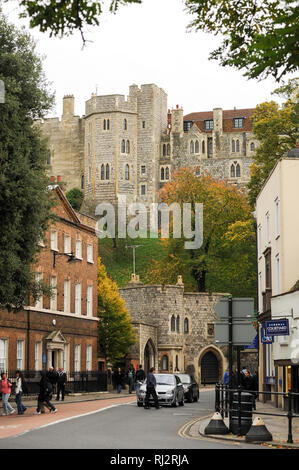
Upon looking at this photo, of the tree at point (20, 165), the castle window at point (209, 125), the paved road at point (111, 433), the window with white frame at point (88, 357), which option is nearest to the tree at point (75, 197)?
the castle window at point (209, 125)

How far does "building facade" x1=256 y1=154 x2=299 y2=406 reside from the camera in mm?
27047

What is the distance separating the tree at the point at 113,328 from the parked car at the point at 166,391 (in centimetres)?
2196

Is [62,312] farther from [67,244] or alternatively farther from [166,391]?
[166,391]

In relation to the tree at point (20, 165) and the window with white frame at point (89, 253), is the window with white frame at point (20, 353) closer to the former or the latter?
the tree at point (20, 165)

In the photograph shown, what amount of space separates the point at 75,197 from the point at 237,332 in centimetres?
10103

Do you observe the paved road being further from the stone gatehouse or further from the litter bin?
the stone gatehouse

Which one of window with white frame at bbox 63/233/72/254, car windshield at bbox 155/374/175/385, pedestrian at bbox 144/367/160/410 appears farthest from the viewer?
window with white frame at bbox 63/233/72/254

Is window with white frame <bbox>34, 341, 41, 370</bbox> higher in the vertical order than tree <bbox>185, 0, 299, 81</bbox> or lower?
lower

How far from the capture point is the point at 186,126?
422 feet

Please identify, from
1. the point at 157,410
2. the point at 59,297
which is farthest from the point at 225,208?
the point at 157,410

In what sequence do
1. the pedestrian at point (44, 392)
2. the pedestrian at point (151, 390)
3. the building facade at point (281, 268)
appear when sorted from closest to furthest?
→ the pedestrian at point (44, 392), the building facade at point (281, 268), the pedestrian at point (151, 390)

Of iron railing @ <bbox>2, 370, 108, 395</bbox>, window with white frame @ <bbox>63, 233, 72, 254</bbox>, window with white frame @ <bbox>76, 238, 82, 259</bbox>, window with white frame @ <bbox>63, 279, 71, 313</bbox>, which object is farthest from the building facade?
window with white frame @ <bbox>76, 238, 82, 259</bbox>

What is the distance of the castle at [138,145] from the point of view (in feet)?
382

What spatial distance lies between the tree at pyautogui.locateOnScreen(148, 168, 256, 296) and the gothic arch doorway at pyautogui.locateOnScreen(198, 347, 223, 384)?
6.20m
